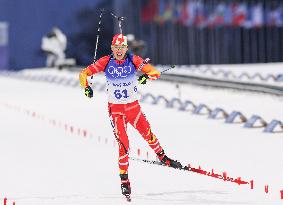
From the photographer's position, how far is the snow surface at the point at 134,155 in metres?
10.3

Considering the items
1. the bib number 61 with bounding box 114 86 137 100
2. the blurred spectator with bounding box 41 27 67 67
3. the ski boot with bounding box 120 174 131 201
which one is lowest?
the ski boot with bounding box 120 174 131 201

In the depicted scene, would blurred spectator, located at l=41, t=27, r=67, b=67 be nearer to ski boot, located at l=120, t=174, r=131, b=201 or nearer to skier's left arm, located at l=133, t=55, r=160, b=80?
skier's left arm, located at l=133, t=55, r=160, b=80

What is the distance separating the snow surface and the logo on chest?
1.58 m

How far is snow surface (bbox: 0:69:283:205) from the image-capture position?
33.7 feet

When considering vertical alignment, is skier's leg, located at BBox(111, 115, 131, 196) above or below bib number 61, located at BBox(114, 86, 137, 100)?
below

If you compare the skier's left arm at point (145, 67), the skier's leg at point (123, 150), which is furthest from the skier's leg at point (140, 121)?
the skier's left arm at point (145, 67)

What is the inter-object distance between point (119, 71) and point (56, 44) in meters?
40.7

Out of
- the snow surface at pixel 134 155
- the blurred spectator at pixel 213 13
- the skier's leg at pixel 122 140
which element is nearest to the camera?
the skier's leg at pixel 122 140

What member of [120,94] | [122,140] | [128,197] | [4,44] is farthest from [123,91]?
[4,44]

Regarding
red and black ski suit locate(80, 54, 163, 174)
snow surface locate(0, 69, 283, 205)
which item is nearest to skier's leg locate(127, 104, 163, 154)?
red and black ski suit locate(80, 54, 163, 174)

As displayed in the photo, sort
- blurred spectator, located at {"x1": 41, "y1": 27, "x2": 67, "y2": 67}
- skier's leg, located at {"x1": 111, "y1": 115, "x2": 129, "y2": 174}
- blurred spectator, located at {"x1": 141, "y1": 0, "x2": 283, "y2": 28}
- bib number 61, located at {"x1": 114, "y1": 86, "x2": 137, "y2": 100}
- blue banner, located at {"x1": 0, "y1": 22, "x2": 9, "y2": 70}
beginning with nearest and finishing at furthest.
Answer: bib number 61, located at {"x1": 114, "y1": 86, "x2": 137, "y2": 100}, skier's leg, located at {"x1": 111, "y1": 115, "x2": 129, "y2": 174}, blurred spectator, located at {"x1": 41, "y1": 27, "x2": 67, "y2": 67}, blurred spectator, located at {"x1": 141, "y1": 0, "x2": 283, "y2": 28}, blue banner, located at {"x1": 0, "y1": 22, "x2": 9, "y2": 70}

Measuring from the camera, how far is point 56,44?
50.0 meters

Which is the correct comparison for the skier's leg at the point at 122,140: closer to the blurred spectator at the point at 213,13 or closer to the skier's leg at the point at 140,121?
the skier's leg at the point at 140,121

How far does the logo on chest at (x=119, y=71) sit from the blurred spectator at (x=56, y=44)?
40.4m
